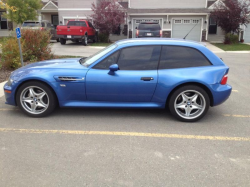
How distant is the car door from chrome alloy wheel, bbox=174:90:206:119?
56 cm

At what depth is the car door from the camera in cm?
470

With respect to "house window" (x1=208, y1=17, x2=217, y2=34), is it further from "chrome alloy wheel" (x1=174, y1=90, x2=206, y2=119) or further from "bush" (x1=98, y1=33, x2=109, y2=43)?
"chrome alloy wheel" (x1=174, y1=90, x2=206, y2=119)

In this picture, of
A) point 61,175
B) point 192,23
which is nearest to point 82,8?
point 192,23

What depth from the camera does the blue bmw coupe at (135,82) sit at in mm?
4707

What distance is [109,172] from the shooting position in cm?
321

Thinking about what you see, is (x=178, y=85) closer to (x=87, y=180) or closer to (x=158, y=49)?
(x=158, y=49)

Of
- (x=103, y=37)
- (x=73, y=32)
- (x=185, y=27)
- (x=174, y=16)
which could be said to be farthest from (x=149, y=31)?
(x=185, y=27)

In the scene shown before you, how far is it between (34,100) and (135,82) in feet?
6.46

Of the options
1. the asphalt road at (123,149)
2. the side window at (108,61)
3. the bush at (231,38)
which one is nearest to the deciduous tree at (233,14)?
the bush at (231,38)

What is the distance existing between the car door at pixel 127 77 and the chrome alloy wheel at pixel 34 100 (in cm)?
87

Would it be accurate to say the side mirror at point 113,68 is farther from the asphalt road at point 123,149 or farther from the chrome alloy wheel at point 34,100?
the chrome alloy wheel at point 34,100

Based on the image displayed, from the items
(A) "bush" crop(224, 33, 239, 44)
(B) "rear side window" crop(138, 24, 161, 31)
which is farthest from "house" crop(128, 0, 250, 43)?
(B) "rear side window" crop(138, 24, 161, 31)

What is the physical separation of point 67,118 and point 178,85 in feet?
7.24

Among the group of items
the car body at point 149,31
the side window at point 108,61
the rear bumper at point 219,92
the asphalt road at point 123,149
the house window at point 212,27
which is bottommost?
the asphalt road at point 123,149
